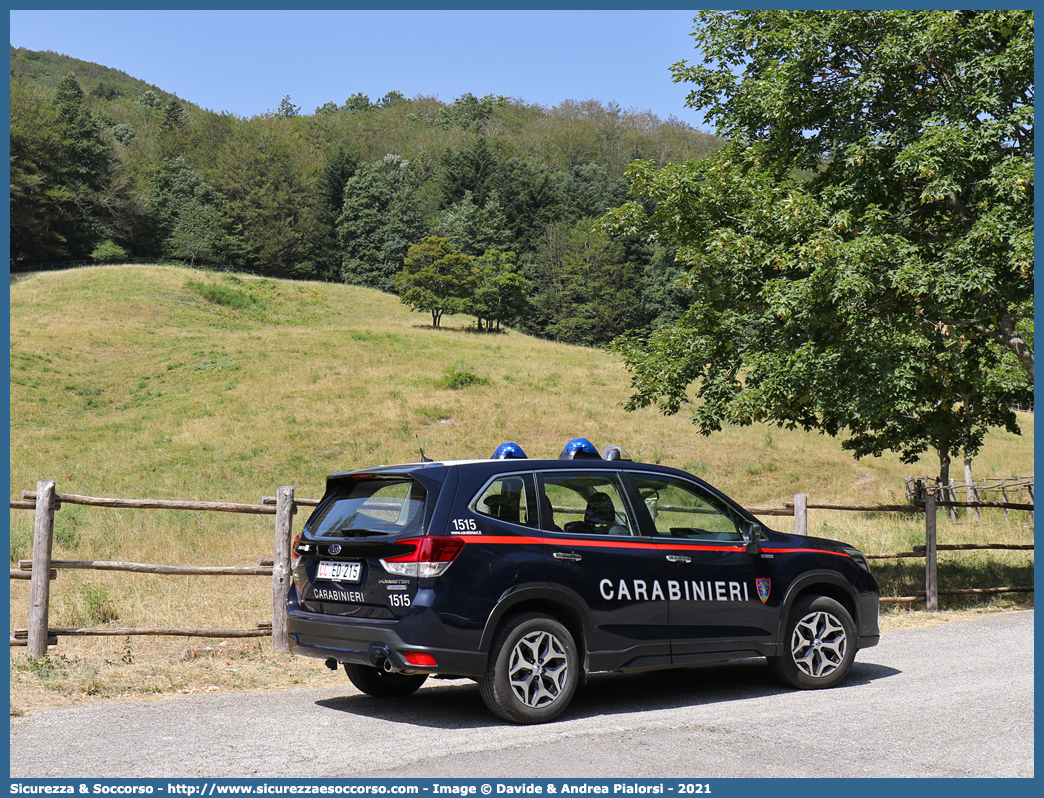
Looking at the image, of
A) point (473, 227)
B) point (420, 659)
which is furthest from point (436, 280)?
point (420, 659)

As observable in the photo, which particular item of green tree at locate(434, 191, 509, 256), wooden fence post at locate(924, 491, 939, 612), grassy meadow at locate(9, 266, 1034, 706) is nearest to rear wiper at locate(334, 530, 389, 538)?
grassy meadow at locate(9, 266, 1034, 706)

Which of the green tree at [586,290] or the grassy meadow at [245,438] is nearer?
the grassy meadow at [245,438]

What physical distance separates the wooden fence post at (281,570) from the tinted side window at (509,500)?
3284mm

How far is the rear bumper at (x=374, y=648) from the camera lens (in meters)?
5.70

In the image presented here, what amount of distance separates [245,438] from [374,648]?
30.5m

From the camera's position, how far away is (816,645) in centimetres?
745

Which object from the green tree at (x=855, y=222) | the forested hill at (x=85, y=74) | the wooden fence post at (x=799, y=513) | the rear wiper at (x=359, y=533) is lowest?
the wooden fence post at (x=799, y=513)

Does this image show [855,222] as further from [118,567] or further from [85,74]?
[85,74]

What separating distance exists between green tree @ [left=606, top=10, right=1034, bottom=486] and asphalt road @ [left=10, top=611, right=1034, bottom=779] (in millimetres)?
5353

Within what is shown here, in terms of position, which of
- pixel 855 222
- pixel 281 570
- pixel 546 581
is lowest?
pixel 281 570

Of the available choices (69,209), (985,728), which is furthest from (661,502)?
(69,209)

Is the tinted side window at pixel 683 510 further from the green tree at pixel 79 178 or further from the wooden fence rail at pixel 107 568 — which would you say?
the green tree at pixel 79 178

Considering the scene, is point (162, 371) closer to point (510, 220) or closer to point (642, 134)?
point (510, 220)

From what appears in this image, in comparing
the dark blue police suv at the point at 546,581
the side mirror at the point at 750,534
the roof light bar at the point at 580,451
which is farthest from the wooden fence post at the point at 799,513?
the roof light bar at the point at 580,451
